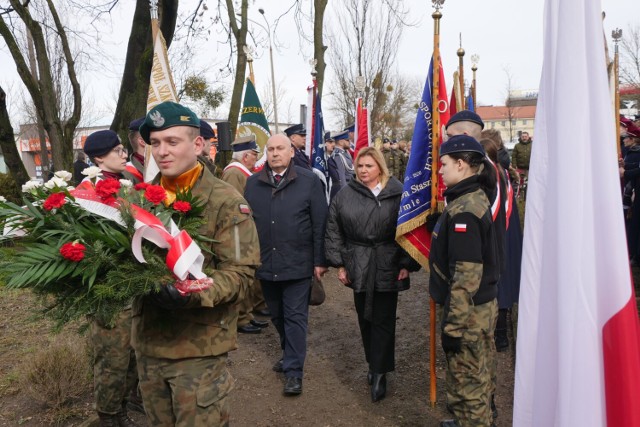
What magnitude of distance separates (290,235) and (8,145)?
849 centimetres

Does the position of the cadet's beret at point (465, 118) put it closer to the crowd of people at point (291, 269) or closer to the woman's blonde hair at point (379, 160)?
the crowd of people at point (291, 269)

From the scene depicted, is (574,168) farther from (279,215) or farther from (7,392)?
(7,392)

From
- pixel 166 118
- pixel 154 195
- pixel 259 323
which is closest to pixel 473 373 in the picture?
pixel 154 195

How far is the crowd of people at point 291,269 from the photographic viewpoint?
268cm

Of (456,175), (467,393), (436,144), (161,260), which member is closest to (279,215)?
(436,144)

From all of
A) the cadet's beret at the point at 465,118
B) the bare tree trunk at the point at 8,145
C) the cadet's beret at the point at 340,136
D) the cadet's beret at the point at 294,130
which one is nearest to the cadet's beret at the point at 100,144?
the cadet's beret at the point at 465,118

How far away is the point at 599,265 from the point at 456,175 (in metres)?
1.70

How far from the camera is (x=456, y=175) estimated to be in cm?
362

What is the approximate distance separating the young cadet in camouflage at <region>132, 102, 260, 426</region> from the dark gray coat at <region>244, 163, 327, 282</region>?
88.3 inches

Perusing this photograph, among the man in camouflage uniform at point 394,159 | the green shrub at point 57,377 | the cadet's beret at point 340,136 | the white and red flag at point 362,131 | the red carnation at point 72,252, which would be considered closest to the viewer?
the red carnation at point 72,252

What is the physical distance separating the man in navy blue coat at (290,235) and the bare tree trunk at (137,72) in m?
2.95

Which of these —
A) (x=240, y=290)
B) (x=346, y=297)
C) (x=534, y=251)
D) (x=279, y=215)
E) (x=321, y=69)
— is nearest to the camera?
(x=534, y=251)

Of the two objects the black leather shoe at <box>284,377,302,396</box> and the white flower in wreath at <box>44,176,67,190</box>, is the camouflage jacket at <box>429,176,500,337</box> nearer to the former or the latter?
the black leather shoe at <box>284,377,302,396</box>

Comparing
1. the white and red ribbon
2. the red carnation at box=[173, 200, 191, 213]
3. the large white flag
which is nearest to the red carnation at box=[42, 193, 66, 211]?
the white and red ribbon
